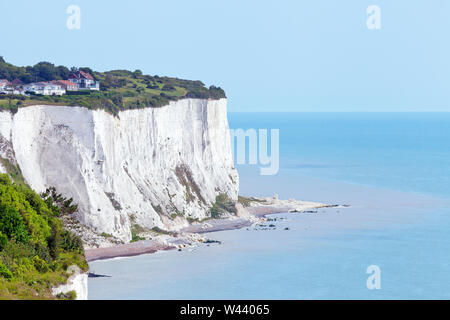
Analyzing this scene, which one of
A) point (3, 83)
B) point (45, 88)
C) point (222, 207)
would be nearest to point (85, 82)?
point (45, 88)

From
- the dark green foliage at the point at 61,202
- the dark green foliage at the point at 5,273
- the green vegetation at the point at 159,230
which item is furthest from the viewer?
the green vegetation at the point at 159,230

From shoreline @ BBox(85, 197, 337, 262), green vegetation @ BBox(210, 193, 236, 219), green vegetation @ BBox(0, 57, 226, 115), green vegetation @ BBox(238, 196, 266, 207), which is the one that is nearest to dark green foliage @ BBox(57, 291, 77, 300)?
shoreline @ BBox(85, 197, 337, 262)

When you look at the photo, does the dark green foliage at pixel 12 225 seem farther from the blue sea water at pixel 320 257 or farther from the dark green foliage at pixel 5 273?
the blue sea water at pixel 320 257

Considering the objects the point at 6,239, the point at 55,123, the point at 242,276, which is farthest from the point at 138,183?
the point at 6,239

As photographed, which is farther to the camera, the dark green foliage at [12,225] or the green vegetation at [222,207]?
the green vegetation at [222,207]

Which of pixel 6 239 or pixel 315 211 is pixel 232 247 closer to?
pixel 315 211

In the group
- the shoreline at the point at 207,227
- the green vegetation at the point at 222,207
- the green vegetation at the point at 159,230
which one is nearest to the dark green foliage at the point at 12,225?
the shoreline at the point at 207,227
